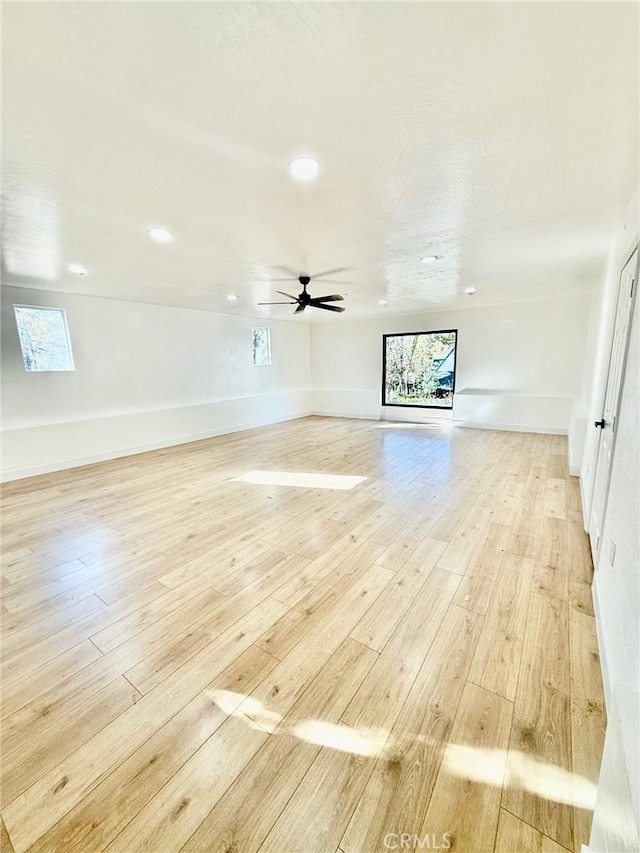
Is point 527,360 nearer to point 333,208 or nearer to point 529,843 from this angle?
point 333,208

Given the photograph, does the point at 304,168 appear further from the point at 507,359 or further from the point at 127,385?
the point at 507,359

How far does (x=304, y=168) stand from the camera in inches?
75.7

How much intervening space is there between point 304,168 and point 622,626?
269cm

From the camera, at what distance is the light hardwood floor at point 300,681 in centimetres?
107

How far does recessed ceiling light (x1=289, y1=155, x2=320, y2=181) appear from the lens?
1851 millimetres

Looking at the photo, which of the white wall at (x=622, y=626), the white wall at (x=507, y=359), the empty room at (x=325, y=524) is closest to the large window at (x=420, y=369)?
the white wall at (x=507, y=359)

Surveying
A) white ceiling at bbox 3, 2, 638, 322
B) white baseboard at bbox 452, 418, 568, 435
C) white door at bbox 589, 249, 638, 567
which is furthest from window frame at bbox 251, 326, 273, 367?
white door at bbox 589, 249, 638, 567

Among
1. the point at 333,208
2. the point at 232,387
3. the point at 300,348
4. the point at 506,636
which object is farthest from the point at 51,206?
the point at 300,348

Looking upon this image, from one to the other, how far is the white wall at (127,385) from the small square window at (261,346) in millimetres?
158

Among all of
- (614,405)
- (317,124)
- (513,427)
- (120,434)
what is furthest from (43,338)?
(513,427)

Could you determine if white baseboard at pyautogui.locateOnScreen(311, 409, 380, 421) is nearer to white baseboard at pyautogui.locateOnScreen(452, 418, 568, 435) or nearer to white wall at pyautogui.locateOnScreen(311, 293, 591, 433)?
white wall at pyautogui.locateOnScreen(311, 293, 591, 433)

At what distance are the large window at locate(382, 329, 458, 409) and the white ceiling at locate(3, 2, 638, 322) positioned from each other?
4397 millimetres

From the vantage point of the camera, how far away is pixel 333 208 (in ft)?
8.02

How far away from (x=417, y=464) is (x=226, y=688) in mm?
3821
